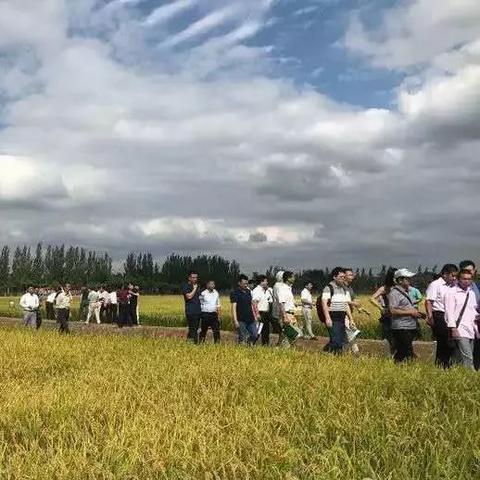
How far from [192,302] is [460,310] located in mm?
7051

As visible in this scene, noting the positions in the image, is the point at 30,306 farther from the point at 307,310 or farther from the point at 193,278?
the point at 193,278

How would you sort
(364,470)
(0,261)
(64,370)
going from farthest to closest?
1. (0,261)
2. (64,370)
3. (364,470)

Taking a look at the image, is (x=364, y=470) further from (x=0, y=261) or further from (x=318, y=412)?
(x=0, y=261)

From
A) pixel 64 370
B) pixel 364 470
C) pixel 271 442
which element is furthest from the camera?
pixel 64 370

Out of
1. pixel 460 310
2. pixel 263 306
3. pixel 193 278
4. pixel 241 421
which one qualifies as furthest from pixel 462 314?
pixel 263 306

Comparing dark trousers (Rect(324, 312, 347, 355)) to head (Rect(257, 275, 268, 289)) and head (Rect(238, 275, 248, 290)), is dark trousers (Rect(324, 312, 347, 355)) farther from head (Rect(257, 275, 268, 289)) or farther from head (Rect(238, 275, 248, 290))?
head (Rect(257, 275, 268, 289))

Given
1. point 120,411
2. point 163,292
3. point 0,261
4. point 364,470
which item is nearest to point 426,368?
point 120,411

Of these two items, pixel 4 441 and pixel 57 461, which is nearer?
pixel 57 461

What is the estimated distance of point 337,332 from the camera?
1199cm

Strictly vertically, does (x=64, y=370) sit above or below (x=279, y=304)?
below

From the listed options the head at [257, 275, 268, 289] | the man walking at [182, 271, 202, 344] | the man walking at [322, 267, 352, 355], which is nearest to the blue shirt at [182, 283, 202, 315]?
the man walking at [182, 271, 202, 344]

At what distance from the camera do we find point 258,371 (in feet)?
28.0

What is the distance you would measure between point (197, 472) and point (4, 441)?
1664mm

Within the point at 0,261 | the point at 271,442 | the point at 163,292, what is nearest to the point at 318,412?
the point at 271,442
